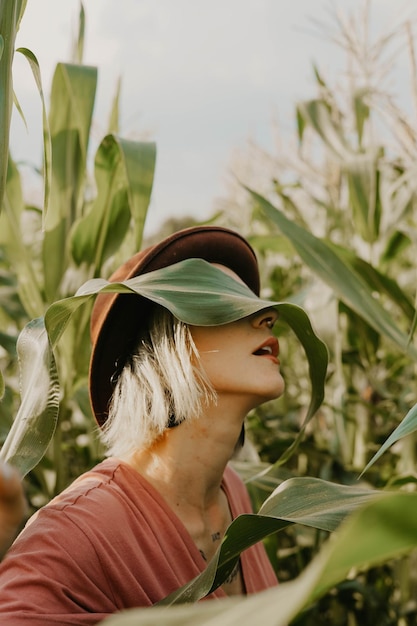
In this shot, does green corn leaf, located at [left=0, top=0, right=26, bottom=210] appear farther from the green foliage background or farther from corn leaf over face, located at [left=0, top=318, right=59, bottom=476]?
corn leaf over face, located at [left=0, top=318, right=59, bottom=476]

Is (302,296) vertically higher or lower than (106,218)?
lower

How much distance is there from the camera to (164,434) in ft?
3.19

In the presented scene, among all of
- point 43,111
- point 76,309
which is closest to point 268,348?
point 76,309

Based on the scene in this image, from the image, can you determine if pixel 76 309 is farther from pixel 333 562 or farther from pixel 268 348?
pixel 333 562

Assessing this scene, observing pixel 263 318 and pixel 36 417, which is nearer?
pixel 36 417

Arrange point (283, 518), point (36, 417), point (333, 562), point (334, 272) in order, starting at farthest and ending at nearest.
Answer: point (334, 272) → point (36, 417) → point (283, 518) → point (333, 562)

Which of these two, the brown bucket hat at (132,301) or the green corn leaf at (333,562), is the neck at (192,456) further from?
the green corn leaf at (333,562)

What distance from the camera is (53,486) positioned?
129cm

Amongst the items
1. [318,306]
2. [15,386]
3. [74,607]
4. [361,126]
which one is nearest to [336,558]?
[74,607]

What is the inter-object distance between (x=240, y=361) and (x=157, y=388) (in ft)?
0.36

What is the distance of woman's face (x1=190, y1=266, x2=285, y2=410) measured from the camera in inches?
36.4

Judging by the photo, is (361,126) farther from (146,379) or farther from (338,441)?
(146,379)

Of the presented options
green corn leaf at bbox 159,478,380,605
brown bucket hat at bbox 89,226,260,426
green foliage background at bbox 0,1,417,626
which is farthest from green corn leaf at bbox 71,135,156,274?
green corn leaf at bbox 159,478,380,605

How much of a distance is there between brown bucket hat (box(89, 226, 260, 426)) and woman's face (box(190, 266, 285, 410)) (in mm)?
93
